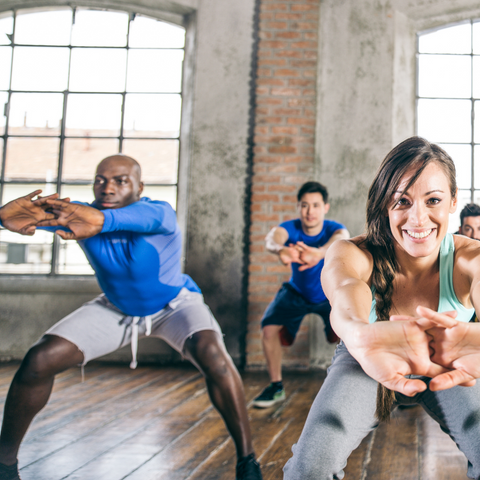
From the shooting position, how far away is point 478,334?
94 cm

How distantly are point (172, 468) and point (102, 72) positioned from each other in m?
3.61

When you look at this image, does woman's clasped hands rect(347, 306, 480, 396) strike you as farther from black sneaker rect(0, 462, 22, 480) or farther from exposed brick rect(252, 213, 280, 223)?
exposed brick rect(252, 213, 280, 223)

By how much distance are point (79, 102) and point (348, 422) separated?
4.00 m

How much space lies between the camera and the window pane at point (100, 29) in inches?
170

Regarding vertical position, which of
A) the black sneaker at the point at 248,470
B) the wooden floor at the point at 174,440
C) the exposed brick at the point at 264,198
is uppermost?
the exposed brick at the point at 264,198

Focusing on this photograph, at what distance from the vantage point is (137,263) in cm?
198

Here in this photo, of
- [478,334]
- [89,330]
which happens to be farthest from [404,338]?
[89,330]

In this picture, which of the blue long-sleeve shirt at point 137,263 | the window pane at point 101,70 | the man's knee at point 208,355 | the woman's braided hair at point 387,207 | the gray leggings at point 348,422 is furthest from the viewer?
the window pane at point 101,70

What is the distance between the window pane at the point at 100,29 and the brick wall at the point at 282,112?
138cm

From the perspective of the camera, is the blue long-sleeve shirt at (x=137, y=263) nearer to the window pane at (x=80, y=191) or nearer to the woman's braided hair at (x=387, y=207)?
the woman's braided hair at (x=387, y=207)

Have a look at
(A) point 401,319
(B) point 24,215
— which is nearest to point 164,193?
(B) point 24,215

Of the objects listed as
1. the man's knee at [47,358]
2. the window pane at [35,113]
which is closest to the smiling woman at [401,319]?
the man's knee at [47,358]

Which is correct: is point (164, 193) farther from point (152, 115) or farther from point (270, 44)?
point (270, 44)

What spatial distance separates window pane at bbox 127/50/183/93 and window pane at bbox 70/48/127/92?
13cm
